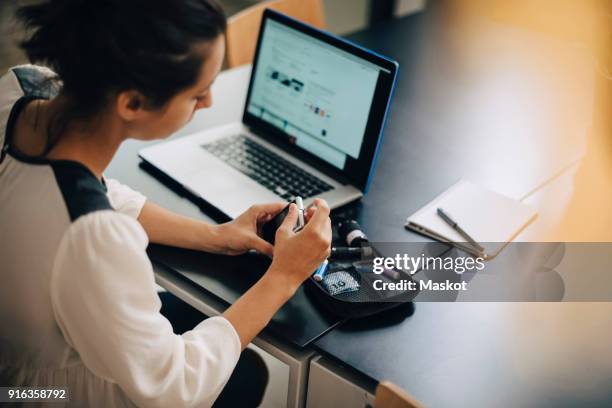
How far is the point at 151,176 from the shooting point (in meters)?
1.46

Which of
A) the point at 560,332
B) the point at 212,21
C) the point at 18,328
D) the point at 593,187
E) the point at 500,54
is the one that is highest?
the point at 212,21

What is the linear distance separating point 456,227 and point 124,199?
66 centimetres

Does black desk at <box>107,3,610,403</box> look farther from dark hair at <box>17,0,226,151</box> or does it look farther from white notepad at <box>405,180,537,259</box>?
dark hair at <box>17,0,226,151</box>

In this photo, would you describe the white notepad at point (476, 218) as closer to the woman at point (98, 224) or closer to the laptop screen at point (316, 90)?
the laptop screen at point (316, 90)

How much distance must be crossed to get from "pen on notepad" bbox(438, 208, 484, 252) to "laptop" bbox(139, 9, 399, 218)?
17 cm

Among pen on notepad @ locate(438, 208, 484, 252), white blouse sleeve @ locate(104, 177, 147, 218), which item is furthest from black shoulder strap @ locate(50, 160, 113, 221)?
pen on notepad @ locate(438, 208, 484, 252)

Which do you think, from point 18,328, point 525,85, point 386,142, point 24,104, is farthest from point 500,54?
point 18,328

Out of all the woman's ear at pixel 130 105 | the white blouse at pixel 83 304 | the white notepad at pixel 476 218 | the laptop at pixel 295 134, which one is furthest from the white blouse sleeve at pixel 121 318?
the white notepad at pixel 476 218

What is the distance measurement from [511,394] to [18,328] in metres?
0.76

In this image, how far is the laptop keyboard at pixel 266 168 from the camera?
55.0 inches

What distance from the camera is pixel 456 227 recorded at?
51.6 inches

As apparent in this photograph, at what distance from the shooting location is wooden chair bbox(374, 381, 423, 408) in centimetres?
81

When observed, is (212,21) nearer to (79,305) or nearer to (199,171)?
(79,305)

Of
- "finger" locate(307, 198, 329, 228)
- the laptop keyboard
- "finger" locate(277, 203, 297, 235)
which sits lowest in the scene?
the laptop keyboard
